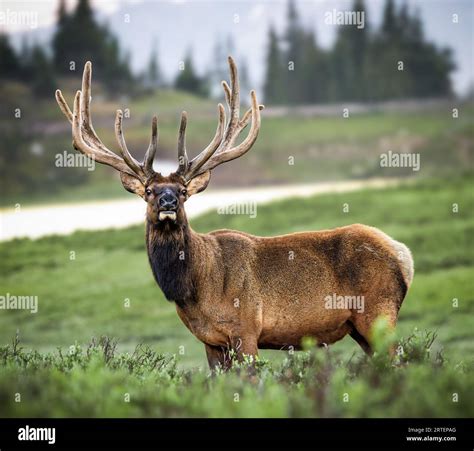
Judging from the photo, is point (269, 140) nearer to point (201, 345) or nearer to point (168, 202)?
point (201, 345)

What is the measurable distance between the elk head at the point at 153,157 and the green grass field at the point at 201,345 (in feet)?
6.21

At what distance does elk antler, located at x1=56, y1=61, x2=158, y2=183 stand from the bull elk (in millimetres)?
21

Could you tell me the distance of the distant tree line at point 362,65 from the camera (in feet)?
220

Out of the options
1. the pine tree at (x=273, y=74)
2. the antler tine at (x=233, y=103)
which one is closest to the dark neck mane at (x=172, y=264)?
the antler tine at (x=233, y=103)

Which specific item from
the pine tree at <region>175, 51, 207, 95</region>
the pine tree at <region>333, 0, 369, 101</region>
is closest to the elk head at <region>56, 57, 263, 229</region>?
the pine tree at <region>175, 51, 207, 95</region>

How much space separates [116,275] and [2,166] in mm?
20954

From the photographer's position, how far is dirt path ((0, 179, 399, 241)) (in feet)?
122

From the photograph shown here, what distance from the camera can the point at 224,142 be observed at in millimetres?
11883

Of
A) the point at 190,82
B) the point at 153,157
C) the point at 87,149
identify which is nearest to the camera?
the point at 153,157

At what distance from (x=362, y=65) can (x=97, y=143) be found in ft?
198

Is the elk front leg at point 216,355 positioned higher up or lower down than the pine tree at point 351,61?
lower down

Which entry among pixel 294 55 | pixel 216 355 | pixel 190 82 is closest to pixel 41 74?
pixel 190 82

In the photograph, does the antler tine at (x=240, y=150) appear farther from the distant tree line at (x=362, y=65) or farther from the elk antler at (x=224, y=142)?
the distant tree line at (x=362, y=65)

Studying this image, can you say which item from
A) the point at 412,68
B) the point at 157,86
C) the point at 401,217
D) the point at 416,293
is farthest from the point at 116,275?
the point at 412,68
